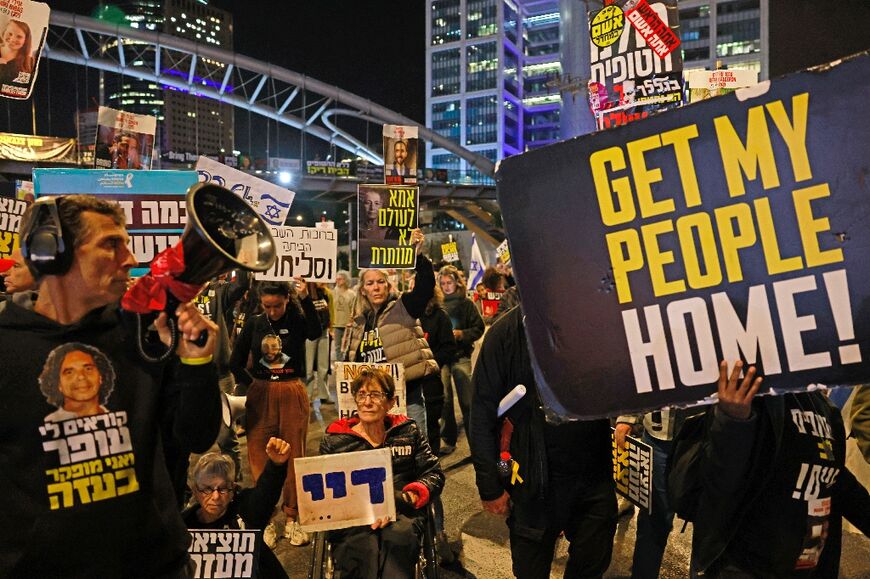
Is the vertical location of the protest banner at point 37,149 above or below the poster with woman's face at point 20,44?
above

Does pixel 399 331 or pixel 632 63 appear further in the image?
pixel 632 63

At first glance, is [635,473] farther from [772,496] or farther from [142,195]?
[142,195]

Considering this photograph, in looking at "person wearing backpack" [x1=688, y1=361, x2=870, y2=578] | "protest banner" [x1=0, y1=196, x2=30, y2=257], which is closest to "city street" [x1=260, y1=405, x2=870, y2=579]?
"person wearing backpack" [x1=688, y1=361, x2=870, y2=578]

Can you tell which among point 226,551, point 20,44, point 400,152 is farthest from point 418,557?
point 20,44

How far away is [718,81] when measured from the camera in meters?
8.81

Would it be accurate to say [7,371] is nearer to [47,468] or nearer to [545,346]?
[47,468]

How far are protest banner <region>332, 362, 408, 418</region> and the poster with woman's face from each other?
411cm

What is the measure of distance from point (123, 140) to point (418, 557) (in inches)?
215

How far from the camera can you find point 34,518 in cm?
177

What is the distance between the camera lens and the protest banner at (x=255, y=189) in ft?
18.9

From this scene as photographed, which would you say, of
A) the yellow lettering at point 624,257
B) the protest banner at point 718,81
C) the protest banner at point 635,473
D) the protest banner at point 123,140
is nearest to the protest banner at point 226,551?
the protest banner at point 635,473

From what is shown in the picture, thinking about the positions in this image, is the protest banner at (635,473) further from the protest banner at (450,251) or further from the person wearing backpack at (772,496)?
the protest banner at (450,251)

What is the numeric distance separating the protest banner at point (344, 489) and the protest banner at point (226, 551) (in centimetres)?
29

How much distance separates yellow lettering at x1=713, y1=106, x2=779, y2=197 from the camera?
193 centimetres
